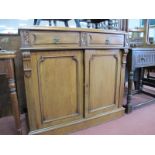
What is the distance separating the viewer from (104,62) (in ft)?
4.67

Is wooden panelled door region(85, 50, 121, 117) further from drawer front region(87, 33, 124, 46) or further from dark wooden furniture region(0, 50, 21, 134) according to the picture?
dark wooden furniture region(0, 50, 21, 134)

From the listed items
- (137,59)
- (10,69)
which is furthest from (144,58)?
(10,69)

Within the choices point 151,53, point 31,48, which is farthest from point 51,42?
point 151,53

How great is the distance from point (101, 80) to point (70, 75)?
13.8 inches

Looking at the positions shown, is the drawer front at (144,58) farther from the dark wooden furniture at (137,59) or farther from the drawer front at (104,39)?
the drawer front at (104,39)

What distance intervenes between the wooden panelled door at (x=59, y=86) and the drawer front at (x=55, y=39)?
0.25 ft

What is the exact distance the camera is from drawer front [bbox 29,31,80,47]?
1062 millimetres

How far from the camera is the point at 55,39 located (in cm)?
113

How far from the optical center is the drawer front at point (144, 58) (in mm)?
1640

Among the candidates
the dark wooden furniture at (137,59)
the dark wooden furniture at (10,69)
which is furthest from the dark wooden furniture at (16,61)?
the dark wooden furniture at (137,59)
